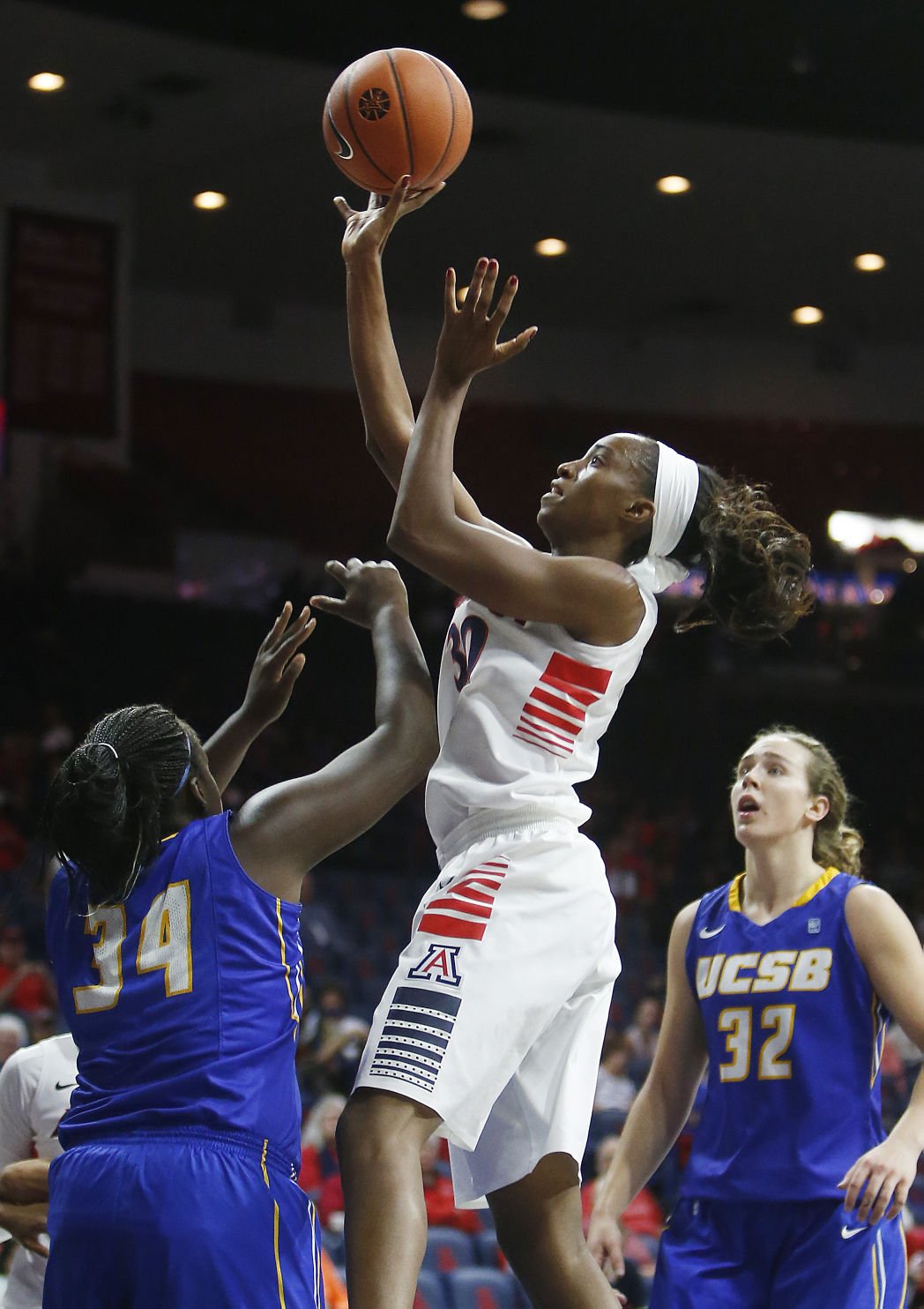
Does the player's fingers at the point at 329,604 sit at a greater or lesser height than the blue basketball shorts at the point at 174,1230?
greater

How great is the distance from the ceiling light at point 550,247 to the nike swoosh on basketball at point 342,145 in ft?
39.7

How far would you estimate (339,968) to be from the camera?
11.1m

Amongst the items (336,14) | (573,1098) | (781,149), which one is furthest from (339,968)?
(573,1098)

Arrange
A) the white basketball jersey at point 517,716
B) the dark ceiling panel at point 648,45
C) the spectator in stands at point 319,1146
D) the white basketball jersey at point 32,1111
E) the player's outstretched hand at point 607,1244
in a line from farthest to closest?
1. the dark ceiling panel at point 648,45
2. the spectator in stands at point 319,1146
3. the white basketball jersey at point 32,1111
4. the player's outstretched hand at point 607,1244
5. the white basketball jersey at point 517,716

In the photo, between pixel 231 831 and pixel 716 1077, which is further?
pixel 716 1077

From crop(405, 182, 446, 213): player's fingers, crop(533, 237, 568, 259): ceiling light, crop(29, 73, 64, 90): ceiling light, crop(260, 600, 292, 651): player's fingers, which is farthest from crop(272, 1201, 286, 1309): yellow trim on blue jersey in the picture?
crop(533, 237, 568, 259): ceiling light

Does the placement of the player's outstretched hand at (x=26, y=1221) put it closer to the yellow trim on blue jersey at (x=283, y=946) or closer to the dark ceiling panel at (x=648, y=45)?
the yellow trim on blue jersey at (x=283, y=946)

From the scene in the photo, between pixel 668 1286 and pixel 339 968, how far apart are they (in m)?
7.83

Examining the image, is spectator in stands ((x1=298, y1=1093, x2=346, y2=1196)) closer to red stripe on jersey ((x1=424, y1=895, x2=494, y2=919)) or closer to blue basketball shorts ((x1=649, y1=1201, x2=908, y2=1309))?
blue basketball shorts ((x1=649, y1=1201, x2=908, y2=1309))

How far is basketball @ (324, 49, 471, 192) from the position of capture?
3281 millimetres

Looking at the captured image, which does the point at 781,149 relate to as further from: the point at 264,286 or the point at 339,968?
the point at 339,968

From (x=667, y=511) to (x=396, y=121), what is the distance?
3.01ft

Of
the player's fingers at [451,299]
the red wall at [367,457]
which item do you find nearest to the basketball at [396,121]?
the player's fingers at [451,299]

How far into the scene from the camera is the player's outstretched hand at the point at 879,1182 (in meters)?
3.13
